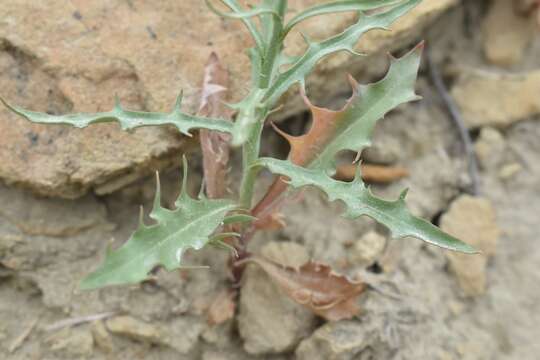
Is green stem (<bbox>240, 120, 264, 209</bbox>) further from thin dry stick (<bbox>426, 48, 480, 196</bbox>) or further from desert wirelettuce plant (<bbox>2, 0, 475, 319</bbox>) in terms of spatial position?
thin dry stick (<bbox>426, 48, 480, 196</bbox>)

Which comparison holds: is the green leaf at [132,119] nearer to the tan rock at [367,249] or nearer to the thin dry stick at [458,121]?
the tan rock at [367,249]

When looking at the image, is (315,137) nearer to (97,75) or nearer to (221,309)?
(221,309)

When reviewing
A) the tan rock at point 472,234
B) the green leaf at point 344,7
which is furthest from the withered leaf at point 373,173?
the green leaf at point 344,7

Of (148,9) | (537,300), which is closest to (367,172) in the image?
(537,300)

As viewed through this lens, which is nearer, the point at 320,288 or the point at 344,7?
the point at 344,7

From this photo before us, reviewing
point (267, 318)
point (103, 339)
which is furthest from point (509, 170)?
point (103, 339)

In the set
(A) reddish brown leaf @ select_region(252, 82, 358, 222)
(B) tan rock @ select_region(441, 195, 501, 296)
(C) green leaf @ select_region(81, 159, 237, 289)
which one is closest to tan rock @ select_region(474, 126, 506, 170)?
(B) tan rock @ select_region(441, 195, 501, 296)
